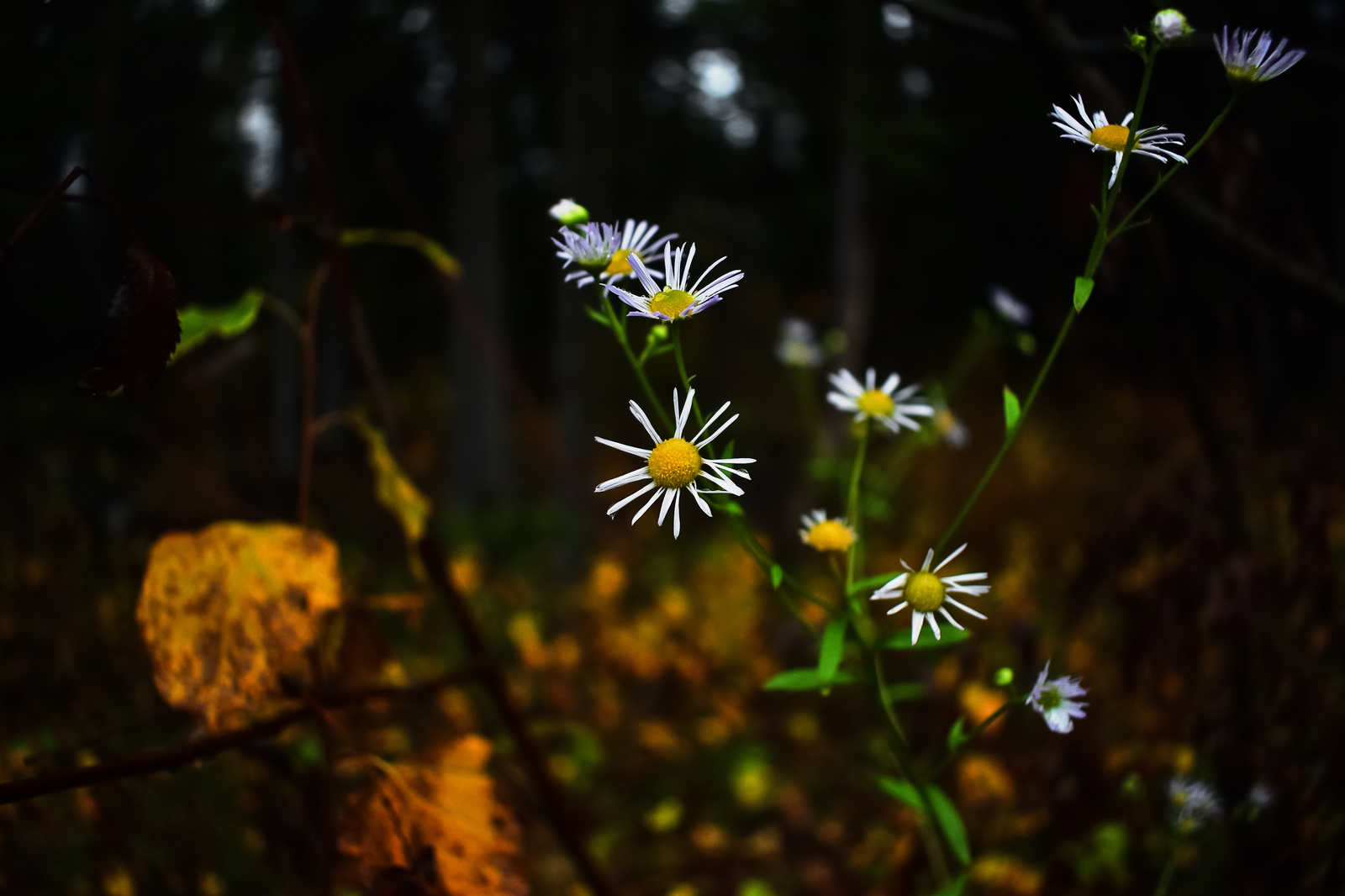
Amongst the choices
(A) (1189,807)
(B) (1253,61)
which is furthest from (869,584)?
(A) (1189,807)

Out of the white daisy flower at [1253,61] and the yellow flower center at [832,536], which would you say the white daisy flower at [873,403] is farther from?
the white daisy flower at [1253,61]

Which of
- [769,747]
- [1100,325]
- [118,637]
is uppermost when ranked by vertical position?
[1100,325]

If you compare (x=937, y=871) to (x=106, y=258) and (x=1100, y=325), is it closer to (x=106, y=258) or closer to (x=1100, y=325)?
(x=1100, y=325)

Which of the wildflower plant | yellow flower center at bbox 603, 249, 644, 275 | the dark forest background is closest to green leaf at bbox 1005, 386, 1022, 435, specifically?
the wildflower plant

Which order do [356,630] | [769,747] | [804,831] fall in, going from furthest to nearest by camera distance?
[769,747], [804,831], [356,630]

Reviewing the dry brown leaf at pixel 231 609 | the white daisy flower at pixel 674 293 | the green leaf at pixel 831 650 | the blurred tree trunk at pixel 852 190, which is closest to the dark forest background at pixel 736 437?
the blurred tree trunk at pixel 852 190

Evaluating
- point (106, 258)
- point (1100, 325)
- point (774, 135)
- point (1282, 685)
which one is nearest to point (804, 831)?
point (1282, 685)
